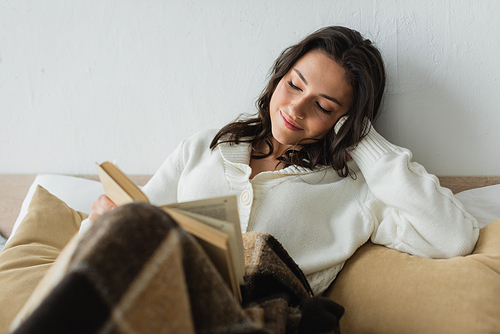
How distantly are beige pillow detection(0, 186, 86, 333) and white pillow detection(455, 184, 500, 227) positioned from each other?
1.20m

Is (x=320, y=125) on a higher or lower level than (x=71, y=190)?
higher

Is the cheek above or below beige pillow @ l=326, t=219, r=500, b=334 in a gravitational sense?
above


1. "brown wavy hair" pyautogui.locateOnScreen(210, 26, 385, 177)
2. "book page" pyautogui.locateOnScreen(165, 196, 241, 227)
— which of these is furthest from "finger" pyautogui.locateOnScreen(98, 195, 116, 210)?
"brown wavy hair" pyautogui.locateOnScreen(210, 26, 385, 177)

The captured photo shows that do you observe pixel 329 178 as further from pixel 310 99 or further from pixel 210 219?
pixel 210 219

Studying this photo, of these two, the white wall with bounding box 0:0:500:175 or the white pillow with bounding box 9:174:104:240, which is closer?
the white wall with bounding box 0:0:500:175

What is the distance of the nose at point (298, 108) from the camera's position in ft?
3.36

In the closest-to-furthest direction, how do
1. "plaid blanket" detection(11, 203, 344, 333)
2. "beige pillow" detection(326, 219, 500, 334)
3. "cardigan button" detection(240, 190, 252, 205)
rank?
"plaid blanket" detection(11, 203, 344, 333) → "beige pillow" detection(326, 219, 500, 334) → "cardigan button" detection(240, 190, 252, 205)

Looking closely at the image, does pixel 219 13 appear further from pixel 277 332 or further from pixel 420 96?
pixel 277 332

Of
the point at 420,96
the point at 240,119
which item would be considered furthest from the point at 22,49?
the point at 420,96

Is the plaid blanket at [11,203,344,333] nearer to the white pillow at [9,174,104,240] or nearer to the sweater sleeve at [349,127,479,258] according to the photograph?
the sweater sleeve at [349,127,479,258]

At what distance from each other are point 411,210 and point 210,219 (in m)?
0.61

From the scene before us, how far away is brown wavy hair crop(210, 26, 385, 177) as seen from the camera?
104 centimetres

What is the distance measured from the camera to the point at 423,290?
796mm

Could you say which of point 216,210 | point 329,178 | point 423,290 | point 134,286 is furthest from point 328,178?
point 134,286
